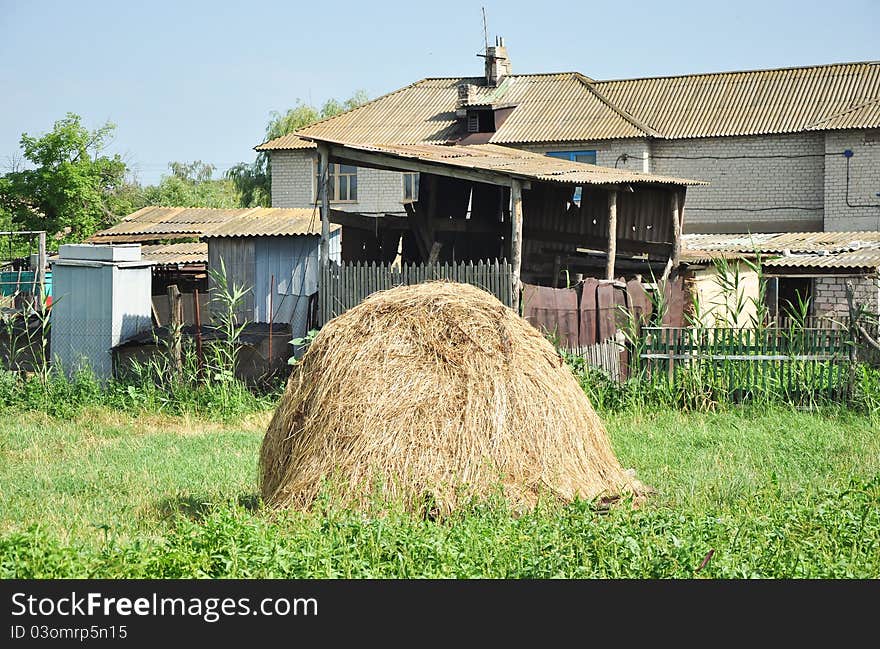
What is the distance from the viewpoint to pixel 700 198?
31266mm

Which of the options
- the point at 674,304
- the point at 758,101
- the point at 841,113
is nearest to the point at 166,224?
the point at 674,304

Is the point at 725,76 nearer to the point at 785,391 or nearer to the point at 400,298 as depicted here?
the point at 785,391

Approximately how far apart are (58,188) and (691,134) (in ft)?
75.4

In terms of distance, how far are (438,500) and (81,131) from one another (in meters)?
35.8

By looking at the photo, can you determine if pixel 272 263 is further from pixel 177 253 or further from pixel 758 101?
pixel 758 101

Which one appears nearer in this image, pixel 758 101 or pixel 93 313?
pixel 93 313

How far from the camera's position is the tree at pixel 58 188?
37406mm

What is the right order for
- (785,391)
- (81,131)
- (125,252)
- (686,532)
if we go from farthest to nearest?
(81,131)
(125,252)
(785,391)
(686,532)

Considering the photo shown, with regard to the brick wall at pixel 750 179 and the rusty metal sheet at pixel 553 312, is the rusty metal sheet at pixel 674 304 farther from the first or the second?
the brick wall at pixel 750 179

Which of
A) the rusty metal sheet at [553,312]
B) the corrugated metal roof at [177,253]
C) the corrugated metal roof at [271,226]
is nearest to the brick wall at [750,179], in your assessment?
the corrugated metal roof at [177,253]

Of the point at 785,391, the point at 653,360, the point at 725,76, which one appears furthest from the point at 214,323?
the point at 725,76

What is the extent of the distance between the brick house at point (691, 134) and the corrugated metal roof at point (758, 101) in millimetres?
40

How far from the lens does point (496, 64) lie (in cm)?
3578

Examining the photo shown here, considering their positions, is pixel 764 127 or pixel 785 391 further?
pixel 764 127
